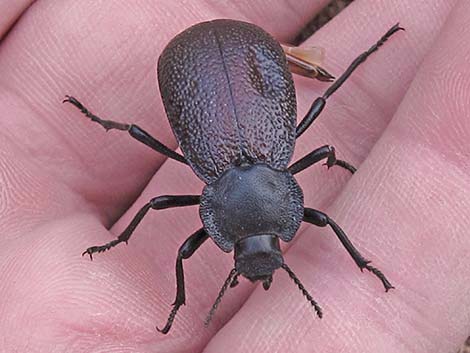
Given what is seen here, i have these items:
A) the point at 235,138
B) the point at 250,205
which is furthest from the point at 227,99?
the point at 250,205

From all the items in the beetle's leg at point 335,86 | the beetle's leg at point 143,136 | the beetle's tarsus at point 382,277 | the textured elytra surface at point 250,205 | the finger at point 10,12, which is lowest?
the beetle's tarsus at point 382,277

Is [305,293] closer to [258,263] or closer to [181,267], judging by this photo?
[258,263]

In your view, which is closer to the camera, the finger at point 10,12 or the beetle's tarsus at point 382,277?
the beetle's tarsus at point 382,277

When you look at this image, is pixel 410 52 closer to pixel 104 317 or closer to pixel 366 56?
pixel 366 56

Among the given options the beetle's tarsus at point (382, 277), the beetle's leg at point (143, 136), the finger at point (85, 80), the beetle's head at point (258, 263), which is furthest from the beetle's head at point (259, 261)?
the finger at point (85, 80)

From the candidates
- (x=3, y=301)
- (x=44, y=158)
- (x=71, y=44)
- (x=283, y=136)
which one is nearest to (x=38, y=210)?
(x=44, y=158)

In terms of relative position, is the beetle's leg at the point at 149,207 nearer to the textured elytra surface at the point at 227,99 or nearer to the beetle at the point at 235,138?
the beetle at the point at 235,138

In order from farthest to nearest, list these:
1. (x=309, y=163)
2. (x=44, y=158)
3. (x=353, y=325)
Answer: (x=44, y=158) → (x=309, y=163) → (x=353, y=325)
